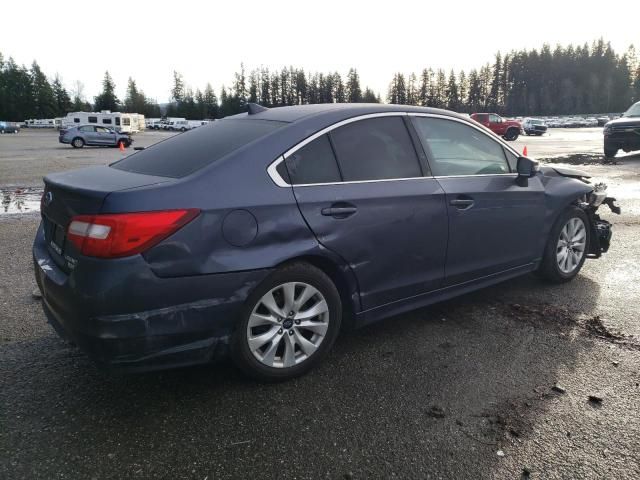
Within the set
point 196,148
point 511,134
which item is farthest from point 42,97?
point 196,148

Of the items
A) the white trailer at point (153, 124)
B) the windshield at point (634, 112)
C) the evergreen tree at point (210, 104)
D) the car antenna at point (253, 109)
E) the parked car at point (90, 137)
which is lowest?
the car antenna at point (253, 109)

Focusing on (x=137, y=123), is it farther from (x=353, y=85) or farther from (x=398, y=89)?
(x=398, y=89)

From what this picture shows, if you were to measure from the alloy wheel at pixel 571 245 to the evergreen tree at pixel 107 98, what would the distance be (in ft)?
381

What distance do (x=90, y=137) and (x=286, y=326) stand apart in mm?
32902

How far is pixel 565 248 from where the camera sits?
4.79 meters

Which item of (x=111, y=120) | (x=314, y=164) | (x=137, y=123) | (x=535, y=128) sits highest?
(x=137, y=123)

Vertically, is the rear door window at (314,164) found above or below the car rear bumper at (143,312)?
above

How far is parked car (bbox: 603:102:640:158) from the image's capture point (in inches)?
653

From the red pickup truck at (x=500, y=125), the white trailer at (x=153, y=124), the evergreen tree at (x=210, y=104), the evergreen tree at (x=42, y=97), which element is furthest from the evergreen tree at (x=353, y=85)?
the red pickup truck at (x=500, y=125)

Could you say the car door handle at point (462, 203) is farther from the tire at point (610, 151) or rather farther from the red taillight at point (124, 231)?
the tire at point (610, 151)

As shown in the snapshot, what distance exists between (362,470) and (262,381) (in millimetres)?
907

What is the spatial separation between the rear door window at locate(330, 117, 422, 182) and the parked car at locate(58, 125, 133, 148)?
31.6 metres

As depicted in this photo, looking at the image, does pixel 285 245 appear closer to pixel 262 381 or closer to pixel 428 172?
pixel 262 381

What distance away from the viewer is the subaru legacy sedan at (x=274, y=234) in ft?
8.27
